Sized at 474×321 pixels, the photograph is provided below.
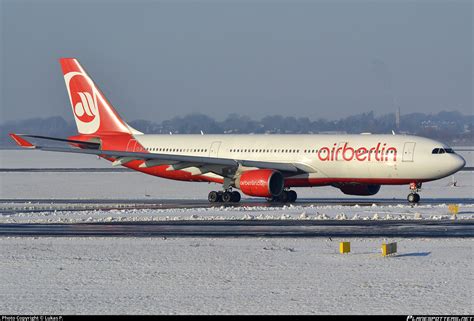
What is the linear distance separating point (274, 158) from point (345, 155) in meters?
4.19

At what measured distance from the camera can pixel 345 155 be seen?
141 ft

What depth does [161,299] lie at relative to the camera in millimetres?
16938

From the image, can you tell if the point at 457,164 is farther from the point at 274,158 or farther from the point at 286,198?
the point at 274,158

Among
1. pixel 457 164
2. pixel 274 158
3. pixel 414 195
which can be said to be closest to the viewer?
pixel 457 164

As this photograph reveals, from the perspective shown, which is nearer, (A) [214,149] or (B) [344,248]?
(B) [344,248]

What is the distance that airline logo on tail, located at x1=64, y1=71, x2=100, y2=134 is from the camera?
51656mm

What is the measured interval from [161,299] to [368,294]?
400 centimetres

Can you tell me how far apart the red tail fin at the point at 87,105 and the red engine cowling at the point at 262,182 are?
11.0 meters

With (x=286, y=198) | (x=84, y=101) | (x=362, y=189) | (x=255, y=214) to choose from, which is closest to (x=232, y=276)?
(x=255, y=214)

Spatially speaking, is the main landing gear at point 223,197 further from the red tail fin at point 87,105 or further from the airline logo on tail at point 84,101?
the airline logo on tail at point 84,101

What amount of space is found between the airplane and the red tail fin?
0.22 feet

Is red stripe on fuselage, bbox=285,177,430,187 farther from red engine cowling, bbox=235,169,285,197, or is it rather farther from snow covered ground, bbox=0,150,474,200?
snow covered ground, bbox=0,150,474,200

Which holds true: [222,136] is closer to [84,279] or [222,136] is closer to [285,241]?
[285,241]

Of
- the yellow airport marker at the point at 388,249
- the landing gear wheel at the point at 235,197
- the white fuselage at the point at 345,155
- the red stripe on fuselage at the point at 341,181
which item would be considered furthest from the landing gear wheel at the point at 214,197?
the yellow airport marker at the point at 388,249
